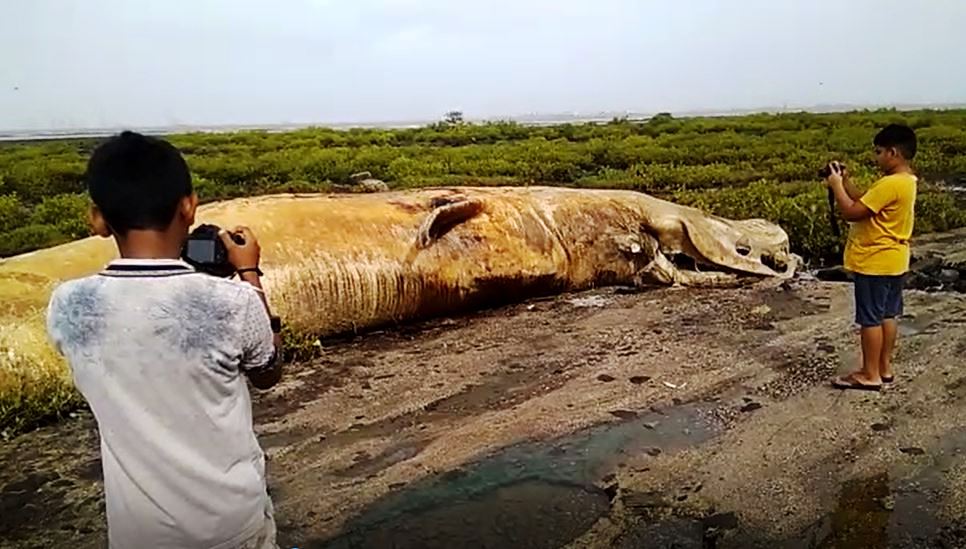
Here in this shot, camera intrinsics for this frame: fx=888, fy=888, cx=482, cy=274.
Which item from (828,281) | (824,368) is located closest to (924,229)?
(828,281)

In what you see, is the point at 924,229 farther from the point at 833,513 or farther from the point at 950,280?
the point at 833,513

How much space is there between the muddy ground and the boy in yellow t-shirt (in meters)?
0.21

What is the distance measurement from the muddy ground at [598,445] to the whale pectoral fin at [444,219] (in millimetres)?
908

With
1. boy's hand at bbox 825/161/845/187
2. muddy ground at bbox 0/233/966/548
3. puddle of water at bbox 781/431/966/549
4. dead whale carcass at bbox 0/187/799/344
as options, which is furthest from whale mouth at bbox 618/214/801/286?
puddle of water at bbox 781/431/966/549

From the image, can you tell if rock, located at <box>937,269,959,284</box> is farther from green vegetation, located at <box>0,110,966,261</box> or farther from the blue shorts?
the blue shorts

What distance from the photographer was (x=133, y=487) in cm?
220

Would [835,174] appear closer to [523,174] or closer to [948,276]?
[948,276]

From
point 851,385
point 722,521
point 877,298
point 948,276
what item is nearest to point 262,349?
point 722,521

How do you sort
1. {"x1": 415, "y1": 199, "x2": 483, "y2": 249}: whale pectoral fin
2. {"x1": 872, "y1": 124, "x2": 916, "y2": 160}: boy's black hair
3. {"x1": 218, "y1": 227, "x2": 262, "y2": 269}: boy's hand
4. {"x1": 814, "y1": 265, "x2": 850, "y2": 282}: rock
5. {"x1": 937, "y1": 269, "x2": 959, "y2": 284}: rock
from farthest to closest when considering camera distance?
{"x1": 814, "y1": 265, "x2": 850, "y2": 282}: rock → {"x1": 937, "y1": 269, "x2": 959, "y2": 284}: rock → {"x1": 415, "y1": 199, "x2": 483, "y2": 249}: whale pectoral fin → {"x1": 872, "y1": 124, "x2": 916, "y2": 160}: boy's black hair → {"x1": 218, "y1": 227, "x2": 262, "y2": 269}: boy's hand

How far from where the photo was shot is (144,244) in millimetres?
2193

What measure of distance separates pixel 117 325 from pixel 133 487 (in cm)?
41

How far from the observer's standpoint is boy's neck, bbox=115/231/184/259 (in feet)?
Result: 7.19

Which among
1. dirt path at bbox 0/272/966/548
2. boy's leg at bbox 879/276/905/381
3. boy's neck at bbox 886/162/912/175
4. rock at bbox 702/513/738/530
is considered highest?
boy's neck at bbox 886/162/912/175

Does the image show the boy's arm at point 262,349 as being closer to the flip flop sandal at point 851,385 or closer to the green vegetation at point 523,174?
the green vegetation at point 523,174
